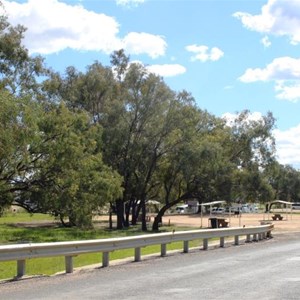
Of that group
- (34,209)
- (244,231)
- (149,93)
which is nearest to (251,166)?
(149,93)

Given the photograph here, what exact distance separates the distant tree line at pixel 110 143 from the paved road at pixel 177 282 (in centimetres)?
766

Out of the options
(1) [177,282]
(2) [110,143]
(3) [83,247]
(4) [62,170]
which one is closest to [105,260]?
(3) [83,247]

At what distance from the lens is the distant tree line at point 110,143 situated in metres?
27.4

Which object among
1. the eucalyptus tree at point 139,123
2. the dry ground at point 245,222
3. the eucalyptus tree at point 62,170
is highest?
the eucalyptus tree at point 139,123

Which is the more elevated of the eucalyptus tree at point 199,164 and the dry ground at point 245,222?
the eucalyptus tree at point 199,164

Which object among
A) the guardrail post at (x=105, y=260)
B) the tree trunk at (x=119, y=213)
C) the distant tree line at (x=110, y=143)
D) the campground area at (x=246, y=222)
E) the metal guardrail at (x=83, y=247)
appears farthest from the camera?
the tree trunk at (x=119, y=213)

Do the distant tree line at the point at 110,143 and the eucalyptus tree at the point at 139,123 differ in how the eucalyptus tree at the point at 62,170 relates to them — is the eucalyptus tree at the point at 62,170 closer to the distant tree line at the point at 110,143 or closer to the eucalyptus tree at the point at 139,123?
the distant tree line at the point at 110,143

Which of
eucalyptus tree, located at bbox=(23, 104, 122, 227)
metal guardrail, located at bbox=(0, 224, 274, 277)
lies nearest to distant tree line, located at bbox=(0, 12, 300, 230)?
eucalyptus tree, located at bbox=(23, 104, 122, 227)

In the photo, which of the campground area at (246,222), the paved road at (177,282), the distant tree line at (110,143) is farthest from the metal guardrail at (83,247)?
the campground area at (246,222)

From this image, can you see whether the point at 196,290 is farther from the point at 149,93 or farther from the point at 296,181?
the point at 296,181

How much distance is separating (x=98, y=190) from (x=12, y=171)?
7120mm

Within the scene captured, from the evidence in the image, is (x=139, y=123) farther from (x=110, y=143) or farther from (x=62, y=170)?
(x=62, y=170)

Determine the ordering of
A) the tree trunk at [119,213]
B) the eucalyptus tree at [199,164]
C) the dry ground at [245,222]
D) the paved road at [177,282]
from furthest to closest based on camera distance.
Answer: the tree trunk at [119,213]
the dry ground at [245,222]
the eucalyptus tree at [199,164]
the paved road at [177,282]

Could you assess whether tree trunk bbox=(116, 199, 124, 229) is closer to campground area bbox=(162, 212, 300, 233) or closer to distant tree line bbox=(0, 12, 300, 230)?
distant tree line bbox=(0, 12, 300, 230)
